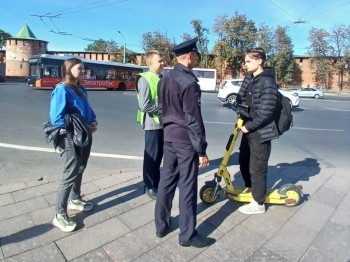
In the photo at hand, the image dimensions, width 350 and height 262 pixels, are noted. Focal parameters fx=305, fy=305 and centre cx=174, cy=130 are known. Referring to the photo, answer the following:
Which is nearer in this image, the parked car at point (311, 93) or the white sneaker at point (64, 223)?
the white sneaker at point (64, 223)

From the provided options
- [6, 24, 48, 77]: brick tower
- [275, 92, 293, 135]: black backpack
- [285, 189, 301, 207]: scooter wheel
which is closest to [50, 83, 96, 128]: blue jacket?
[275, 92, 293, 135]: black backpack

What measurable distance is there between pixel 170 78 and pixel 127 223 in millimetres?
1609

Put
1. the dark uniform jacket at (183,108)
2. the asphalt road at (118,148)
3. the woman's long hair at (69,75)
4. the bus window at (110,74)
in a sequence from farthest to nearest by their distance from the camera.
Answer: the bus window at (110,74) < the asphalt road at (118,148) < the woman's long hair at (69,75) < the dark uniform jacket at (183,108)

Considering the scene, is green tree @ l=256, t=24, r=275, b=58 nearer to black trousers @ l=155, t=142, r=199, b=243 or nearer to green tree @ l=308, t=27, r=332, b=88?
green tree @ l=308, t=27, r=332, b=88

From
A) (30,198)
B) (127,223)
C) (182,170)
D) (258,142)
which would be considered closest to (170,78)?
(182,170)

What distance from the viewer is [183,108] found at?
2.63 meters

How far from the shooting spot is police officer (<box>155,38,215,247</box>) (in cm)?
261

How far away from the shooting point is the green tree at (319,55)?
54906 mm

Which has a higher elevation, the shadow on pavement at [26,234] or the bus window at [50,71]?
the bus window at [50,71]

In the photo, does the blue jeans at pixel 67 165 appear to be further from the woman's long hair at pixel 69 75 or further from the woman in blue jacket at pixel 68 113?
the woman's long hair at pixel 69 75

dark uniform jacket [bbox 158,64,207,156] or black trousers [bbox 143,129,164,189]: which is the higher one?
dark uniform jacket [bbox 158,64,207,156]

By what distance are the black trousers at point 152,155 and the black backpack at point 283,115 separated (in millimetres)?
1405

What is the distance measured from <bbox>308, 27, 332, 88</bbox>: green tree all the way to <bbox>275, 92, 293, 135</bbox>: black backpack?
58393 millimetres

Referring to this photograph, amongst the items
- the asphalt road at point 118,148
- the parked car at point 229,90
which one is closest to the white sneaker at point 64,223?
the asphalt road at point 118,148
